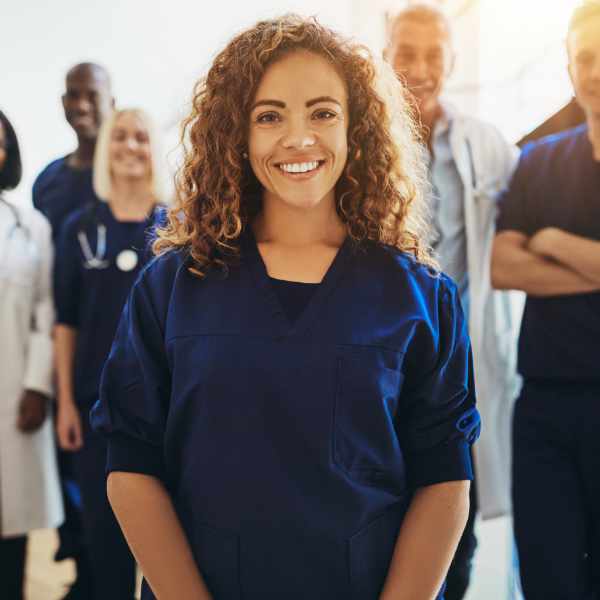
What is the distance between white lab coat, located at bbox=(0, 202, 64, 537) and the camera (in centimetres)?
160

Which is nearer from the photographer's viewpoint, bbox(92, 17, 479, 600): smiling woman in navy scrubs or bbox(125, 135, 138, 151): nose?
bbox(92, 17, 479, 600): smiling woman in navy scrubs

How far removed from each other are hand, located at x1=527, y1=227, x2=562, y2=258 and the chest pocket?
2.06ft

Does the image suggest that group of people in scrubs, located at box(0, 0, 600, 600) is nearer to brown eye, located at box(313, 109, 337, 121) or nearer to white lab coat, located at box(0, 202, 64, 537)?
brown eye, located at box(313, 109, 337, 121)

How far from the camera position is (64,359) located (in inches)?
64.7

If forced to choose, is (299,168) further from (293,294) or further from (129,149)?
(129,149)

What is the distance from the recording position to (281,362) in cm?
82

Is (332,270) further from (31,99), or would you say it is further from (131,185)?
(31,99)

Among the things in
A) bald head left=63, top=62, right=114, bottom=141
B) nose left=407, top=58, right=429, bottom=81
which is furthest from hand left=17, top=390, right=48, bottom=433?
nose left=407, top=58, right=429, bottom=81

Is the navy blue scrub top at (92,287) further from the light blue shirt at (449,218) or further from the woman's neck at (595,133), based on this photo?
the woman's neck at (595,133)

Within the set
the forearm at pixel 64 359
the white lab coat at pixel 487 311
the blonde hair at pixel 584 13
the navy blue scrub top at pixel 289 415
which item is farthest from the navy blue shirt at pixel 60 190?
the blonde hair at pixel 584 13

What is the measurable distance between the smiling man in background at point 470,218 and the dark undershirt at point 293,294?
28.7 inches

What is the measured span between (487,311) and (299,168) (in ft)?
2.83

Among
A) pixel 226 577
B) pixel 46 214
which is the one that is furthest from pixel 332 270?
pixel 46 214

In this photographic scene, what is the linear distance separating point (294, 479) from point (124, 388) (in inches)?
9.6
